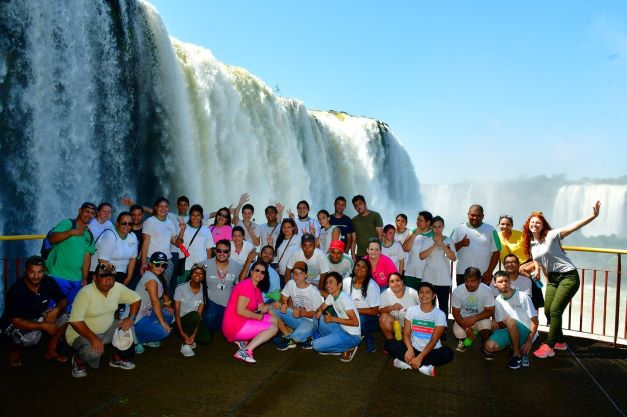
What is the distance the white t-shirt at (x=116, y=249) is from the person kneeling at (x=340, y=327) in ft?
7.98

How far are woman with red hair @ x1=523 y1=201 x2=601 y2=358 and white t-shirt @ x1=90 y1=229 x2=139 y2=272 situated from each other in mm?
4712

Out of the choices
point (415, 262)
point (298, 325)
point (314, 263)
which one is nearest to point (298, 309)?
point (298, 325)

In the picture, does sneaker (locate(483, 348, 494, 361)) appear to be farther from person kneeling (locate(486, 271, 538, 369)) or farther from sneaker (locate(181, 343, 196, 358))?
sneaker (locate(181, 343, 196, 358))

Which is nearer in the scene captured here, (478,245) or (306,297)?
(306,297)

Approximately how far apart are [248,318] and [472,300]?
8.56 feet

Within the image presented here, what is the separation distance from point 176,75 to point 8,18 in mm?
5044

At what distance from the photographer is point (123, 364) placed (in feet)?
15.2

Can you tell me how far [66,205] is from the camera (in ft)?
40.2

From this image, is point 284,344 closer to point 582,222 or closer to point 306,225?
point 306,225

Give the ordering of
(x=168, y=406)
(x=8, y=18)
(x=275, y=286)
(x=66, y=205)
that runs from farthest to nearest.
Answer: (x=66, y=205) → (x=8, y=18) → (x=275, y=286) → (x=168, y=406)

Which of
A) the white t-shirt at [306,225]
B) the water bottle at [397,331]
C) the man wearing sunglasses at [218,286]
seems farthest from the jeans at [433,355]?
the white t-shirt at [306,225]

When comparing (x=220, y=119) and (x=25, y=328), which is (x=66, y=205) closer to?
(x=220, y=119)

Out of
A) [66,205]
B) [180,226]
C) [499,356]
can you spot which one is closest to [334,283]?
[499,356]

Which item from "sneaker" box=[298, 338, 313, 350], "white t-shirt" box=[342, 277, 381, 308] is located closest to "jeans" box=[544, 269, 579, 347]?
"white t-shirt" box=[342, 277, 381, 308]
